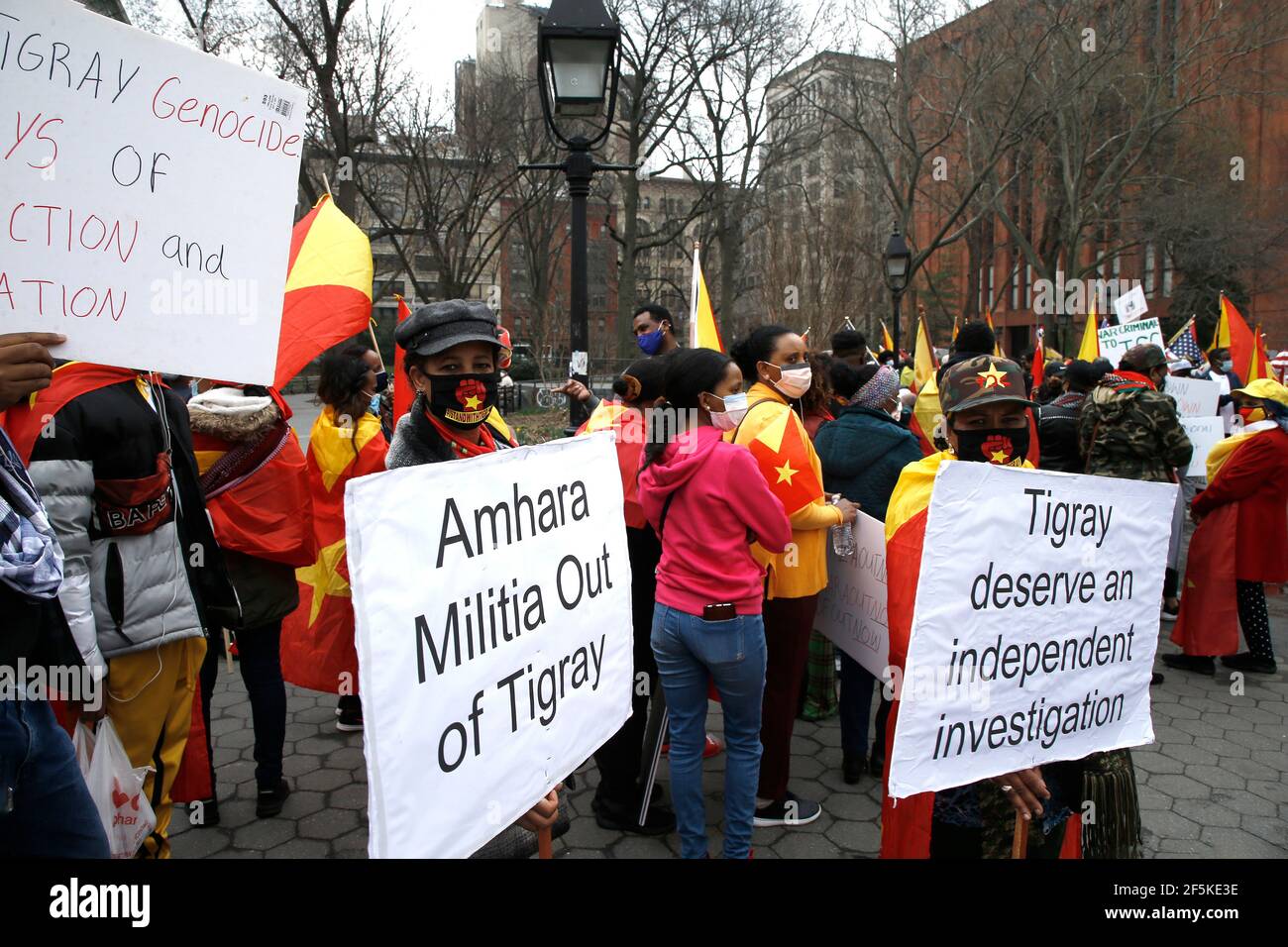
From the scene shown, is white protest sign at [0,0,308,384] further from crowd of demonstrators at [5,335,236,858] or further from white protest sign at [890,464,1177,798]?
white protest sign at [890,464,1177,798]

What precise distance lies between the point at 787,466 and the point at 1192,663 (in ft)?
14.6

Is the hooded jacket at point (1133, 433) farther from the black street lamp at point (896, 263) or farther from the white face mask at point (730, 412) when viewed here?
the black street lamp at point (896, 263)

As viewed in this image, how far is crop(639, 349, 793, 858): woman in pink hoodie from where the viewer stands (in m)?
3.09

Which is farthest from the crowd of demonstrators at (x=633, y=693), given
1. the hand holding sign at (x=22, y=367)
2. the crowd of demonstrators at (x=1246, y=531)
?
the crowd of demonstrators at (x=1246, y=531)

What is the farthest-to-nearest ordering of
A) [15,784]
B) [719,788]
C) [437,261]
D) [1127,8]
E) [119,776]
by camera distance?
1. [437,261]
2. [1127,8]
3. [719,788]
4. [119,776]
5. [15,784]

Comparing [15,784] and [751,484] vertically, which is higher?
[751,484]

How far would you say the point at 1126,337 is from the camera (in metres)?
10.7

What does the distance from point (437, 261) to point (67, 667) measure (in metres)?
23.5

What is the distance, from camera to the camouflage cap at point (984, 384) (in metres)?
2.75

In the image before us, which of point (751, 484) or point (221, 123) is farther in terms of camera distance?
point (751, 484)

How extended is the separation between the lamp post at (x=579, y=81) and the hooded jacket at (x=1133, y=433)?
3700mm

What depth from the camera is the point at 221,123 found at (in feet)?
7.11
